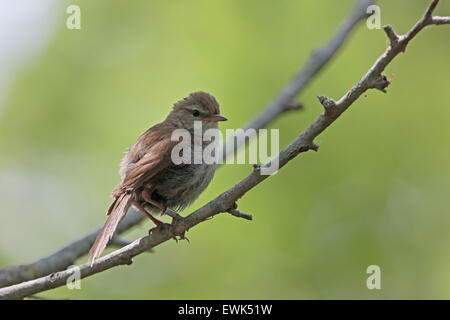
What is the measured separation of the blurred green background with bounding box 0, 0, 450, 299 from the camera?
718 cm

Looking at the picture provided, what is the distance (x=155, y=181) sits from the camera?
511cm

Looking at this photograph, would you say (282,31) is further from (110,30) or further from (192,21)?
(110,30)

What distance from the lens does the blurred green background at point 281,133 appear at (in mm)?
7176

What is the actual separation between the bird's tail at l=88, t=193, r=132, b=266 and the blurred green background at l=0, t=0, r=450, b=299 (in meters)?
2.31

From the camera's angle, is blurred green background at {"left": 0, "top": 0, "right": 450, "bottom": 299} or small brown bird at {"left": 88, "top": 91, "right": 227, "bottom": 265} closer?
small brown bird at {"left": 88, "top": 91, "right": 227, "bottom": 265}

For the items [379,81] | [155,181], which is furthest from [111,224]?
[379,81]

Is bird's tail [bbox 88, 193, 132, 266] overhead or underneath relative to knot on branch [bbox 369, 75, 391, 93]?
underneath

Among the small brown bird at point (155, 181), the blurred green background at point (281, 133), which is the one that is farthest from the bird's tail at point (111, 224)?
the blurred green background at point (281, 133)

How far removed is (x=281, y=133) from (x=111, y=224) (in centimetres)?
315

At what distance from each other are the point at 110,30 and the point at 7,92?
85.4 inches

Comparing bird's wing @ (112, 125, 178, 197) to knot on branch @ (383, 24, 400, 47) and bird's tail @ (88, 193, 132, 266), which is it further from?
knot on branch @ (383, 24, 400, 47)

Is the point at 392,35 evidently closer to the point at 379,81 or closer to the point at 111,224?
the point at 379,81

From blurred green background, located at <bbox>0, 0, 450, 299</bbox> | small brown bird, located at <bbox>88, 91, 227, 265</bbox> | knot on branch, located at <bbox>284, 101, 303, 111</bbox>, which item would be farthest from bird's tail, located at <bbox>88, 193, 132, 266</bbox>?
knot on branch, located at <bbox>284, 101, 303, 111</bbox>
